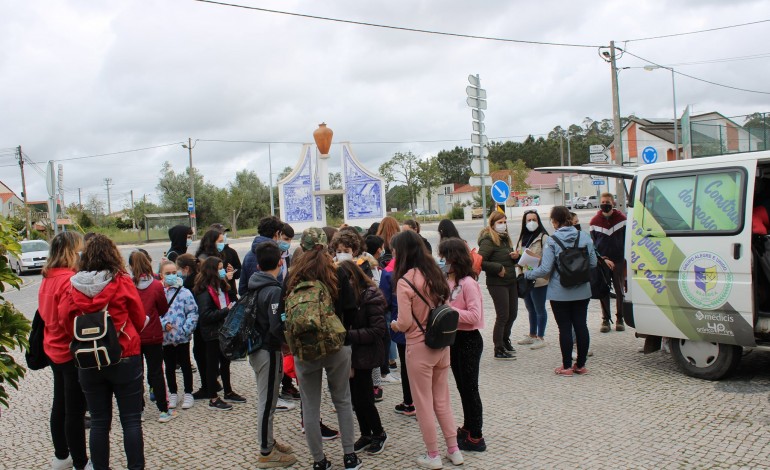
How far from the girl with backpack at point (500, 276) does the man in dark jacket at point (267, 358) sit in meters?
3.31

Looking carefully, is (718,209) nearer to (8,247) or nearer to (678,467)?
(678,467)

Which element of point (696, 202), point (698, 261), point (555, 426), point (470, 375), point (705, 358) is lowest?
point (555, 426)

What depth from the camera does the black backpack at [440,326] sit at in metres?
4.20

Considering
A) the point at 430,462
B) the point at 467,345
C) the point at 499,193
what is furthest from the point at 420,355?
the point at 499,193

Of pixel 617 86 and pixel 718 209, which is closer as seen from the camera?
pixel 718 209

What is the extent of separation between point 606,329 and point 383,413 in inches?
169

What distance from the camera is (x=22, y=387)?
7301mm

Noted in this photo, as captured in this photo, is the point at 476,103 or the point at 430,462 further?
the point at 476,103

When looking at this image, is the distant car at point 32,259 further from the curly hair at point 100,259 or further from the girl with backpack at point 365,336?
the girl with backpack at point 365,336

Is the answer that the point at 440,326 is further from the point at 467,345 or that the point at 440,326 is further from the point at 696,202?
the point at 696,202

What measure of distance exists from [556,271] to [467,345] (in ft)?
7.53

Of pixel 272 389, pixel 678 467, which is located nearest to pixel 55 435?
pixel 272 389

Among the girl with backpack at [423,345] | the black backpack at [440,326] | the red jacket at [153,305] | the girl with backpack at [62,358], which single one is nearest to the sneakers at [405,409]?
the girl with backpack at [423,345]

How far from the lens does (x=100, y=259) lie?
4.07m
